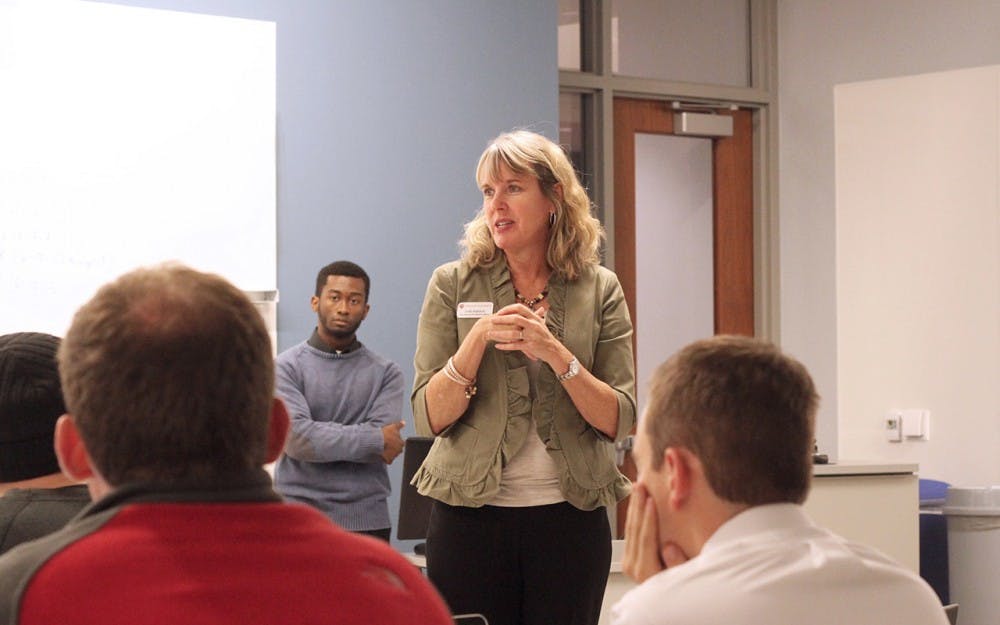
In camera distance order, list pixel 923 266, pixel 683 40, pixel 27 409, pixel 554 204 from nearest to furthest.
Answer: pixel 27 409, pixel 554 204, pixel 923 266, pixel 683 40

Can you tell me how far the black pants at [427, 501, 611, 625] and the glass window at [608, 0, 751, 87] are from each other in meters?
4.15

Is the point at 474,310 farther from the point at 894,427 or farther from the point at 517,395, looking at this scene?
the point at 894,427

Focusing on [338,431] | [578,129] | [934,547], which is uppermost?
→ [578,129]

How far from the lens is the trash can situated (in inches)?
210

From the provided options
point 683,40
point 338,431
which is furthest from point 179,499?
point 683,40

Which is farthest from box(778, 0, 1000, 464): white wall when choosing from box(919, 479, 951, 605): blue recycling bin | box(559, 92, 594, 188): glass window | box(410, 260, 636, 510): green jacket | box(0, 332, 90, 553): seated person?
box(0, 332, 90, 553): seated person

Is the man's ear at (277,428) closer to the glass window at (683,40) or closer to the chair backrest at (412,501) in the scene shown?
the chair backrest at (412,501)

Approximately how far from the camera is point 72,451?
108cm

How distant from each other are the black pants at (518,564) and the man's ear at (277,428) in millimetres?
1528

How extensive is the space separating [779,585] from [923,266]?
4.76 m

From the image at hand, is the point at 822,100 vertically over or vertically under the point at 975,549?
over

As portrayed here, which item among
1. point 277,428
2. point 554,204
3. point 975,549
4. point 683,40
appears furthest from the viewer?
point 683,40

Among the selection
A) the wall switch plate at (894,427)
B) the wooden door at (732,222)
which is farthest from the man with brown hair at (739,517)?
Result: the wooden door at (732,222)

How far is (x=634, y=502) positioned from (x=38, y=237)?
136 inches
